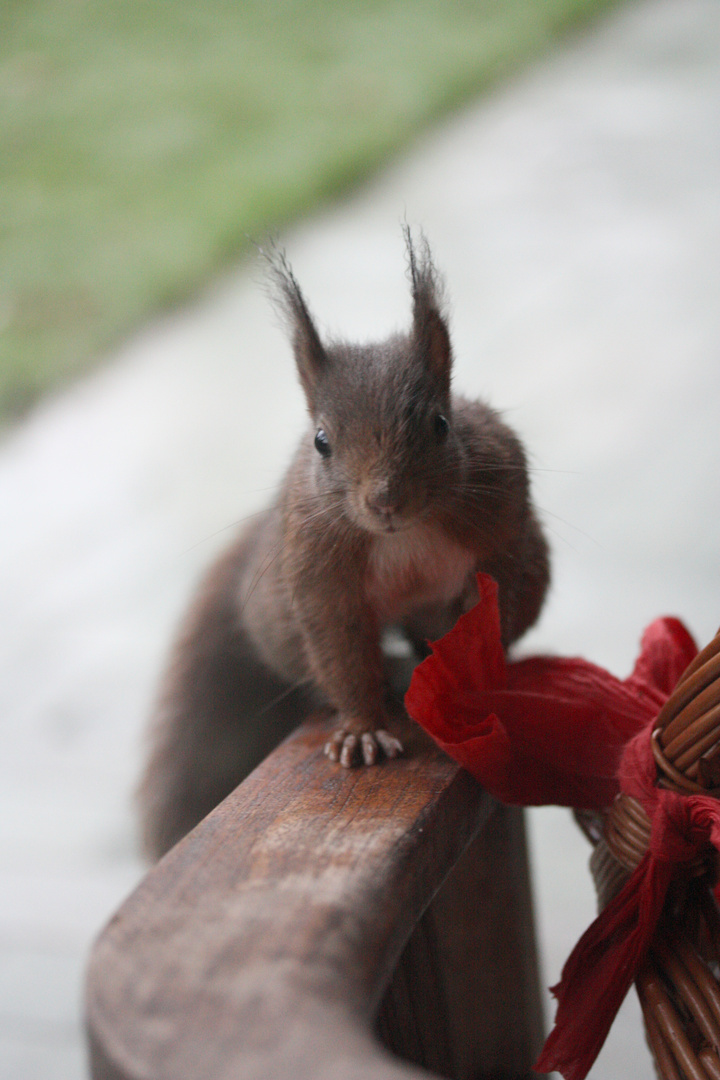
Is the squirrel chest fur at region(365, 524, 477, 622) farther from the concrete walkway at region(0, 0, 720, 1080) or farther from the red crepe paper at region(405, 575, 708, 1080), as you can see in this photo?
the concrete walkway at region(0, 0, 720, 1080)

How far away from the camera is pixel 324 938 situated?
2.03ft

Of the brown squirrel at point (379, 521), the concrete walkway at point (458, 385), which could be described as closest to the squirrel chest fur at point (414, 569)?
the brown squirrel at point (379, 521)

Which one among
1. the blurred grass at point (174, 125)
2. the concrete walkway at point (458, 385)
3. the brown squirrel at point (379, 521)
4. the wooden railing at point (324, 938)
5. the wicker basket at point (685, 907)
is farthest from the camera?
the blurred grass at point (174, 125)

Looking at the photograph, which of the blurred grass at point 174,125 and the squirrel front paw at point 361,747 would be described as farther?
the blurred grass at point 174,125

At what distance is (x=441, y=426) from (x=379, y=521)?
101 mm

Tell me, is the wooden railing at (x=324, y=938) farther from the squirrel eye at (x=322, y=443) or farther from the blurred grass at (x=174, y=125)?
the blurred grass at (x=174, y=125)

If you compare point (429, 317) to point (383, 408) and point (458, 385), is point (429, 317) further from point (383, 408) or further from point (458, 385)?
point (458, 385)

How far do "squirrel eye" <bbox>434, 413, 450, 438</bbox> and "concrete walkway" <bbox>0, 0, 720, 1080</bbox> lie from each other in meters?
0.48

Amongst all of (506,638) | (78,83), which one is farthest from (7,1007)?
(78,83)

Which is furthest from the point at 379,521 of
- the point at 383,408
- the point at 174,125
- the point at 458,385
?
the point at 174,125

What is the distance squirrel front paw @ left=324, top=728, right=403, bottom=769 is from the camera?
0.89 meters

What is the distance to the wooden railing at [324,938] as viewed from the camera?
1.74 feet

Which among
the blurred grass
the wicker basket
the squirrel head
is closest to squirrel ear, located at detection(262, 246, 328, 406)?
the squirrel head

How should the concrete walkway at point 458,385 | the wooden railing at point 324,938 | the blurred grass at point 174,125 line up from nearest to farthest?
the wooden railing at point 324,938, the concrete walkway at point 458,385, the blurred grass at point 174,125
